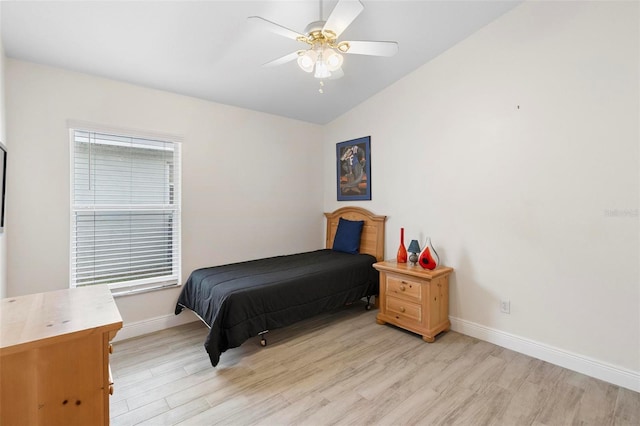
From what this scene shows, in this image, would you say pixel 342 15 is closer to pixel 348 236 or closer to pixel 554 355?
pixel 348 236

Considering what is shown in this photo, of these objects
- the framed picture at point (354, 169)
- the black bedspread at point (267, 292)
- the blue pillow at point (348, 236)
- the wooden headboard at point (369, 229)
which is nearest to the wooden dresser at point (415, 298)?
the black bedspread at point (267, 292)

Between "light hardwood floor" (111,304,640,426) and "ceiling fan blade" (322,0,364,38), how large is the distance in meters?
2.37

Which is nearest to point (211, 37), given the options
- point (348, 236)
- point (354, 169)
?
point (354, 169)

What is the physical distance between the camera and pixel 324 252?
3963 mm

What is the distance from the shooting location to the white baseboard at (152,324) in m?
2.76

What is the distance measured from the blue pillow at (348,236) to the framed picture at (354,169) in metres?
0.35

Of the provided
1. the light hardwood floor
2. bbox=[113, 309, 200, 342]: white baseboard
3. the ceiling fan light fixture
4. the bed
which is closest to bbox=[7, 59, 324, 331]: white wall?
bbox=[113, 309, 200, 342]: white baseboard

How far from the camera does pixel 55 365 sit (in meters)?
1.05

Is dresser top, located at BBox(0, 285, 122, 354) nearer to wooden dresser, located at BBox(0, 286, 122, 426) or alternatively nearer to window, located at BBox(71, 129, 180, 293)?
wooden dresser, located at BBox(0, 286, 122, 426)

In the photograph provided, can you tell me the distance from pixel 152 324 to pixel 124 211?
1.14 m

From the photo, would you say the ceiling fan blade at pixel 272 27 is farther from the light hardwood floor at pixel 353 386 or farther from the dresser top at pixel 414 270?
the light hardwood floor at pixel 353 386

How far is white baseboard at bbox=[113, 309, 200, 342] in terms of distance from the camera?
2756mm

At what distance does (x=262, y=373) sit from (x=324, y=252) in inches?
76.3

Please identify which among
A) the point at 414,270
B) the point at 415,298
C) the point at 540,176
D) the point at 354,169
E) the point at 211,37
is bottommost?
the point at 415,298
